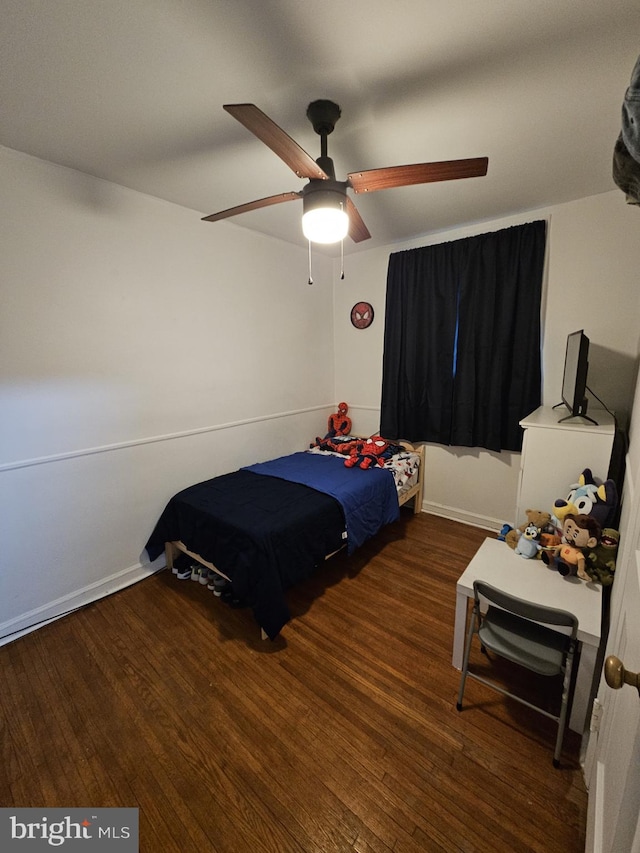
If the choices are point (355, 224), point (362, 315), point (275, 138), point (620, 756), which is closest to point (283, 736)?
point (620, 756)

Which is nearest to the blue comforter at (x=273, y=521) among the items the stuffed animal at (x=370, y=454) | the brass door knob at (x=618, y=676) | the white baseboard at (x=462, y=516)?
the stuffed animal at (x=370, y=454)

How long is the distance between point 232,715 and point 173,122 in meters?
2.74

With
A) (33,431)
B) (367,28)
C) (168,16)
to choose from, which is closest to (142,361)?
(33,431)

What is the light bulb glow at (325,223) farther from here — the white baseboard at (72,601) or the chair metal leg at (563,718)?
the white baseboard at (72,601)

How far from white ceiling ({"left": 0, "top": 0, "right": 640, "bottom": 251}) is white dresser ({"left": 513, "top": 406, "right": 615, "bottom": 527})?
4.83 ft

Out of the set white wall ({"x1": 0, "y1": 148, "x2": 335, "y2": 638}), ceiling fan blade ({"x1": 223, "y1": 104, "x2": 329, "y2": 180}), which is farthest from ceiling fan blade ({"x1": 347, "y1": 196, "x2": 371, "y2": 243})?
white wall ({"x1": 0, "y1": 148, "x2": 335, "y2": 638})

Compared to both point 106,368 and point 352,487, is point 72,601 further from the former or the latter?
point 352,487

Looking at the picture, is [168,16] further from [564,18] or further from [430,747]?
[430,747]

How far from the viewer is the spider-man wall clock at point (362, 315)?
11.9 ft

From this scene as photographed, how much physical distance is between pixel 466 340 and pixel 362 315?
118cm

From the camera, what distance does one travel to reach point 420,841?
1.11m

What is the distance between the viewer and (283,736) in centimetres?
142

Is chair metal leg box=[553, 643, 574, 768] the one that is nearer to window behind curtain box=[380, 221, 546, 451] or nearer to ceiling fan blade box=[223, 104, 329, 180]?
window behind curtain box=[380, 221, 546, 451]

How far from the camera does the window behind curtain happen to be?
8.87 feet
